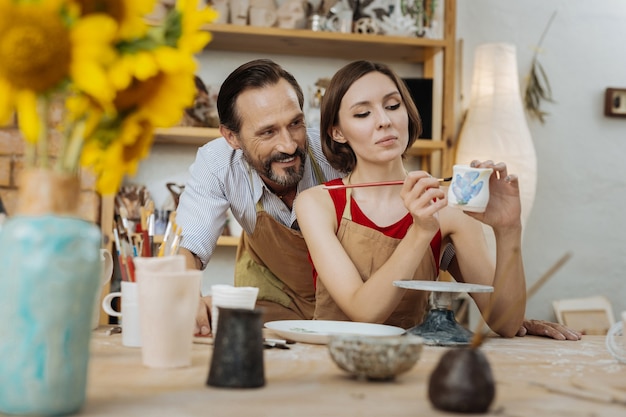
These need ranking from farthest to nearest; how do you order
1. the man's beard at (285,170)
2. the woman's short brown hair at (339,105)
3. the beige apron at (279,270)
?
the beige apron at (279,270)
the man's beard at (285,170)
the woman's short brown hair at (339,105)

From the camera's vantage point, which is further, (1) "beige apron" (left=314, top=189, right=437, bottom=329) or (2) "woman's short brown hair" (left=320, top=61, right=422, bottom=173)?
(2) "woman's short brown hair" (left=320, top=61, right=422, bottom=173)

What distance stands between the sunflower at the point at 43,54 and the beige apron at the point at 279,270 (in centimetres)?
171

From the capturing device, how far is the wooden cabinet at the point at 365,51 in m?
3.38

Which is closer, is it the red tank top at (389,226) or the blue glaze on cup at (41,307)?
the blue glaze on cup at (41,307)

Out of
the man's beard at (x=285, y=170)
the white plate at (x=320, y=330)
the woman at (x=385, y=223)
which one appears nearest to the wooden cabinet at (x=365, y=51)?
the man's beard at (x=285, y=170)

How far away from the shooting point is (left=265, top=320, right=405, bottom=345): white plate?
53.5 inches

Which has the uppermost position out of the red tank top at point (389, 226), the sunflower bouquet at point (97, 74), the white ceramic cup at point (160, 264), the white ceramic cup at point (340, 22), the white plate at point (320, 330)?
the white ceramic cup at point (340, 22)

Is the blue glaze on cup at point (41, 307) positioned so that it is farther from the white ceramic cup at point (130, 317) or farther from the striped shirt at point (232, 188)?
the striped shirt at point (232, 188)

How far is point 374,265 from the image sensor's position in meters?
1.92

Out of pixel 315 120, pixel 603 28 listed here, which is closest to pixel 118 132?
pixel 315 120

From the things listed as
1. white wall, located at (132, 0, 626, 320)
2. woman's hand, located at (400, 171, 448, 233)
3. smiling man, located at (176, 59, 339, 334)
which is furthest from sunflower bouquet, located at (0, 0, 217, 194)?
white wall, located at (132, 0, 626, 320)

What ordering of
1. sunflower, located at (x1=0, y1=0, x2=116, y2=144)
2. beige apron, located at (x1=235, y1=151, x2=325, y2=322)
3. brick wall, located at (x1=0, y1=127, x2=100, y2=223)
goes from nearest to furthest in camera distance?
sunflower, located at (x1=0, y1=0, x2=116, y2=144) → beige apron, located at (x1=235, y1=151, x2=325, y2=322) → brick wall, located at (x1=0, y1=127, x2=100, y2=223)

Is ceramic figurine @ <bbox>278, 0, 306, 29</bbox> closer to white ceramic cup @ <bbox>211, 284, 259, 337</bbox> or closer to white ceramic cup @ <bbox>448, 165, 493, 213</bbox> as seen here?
white ceramic cup @ <bbox>448, 165, 493, 213</bbox>

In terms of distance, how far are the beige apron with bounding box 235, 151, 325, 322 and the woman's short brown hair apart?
27 cm
